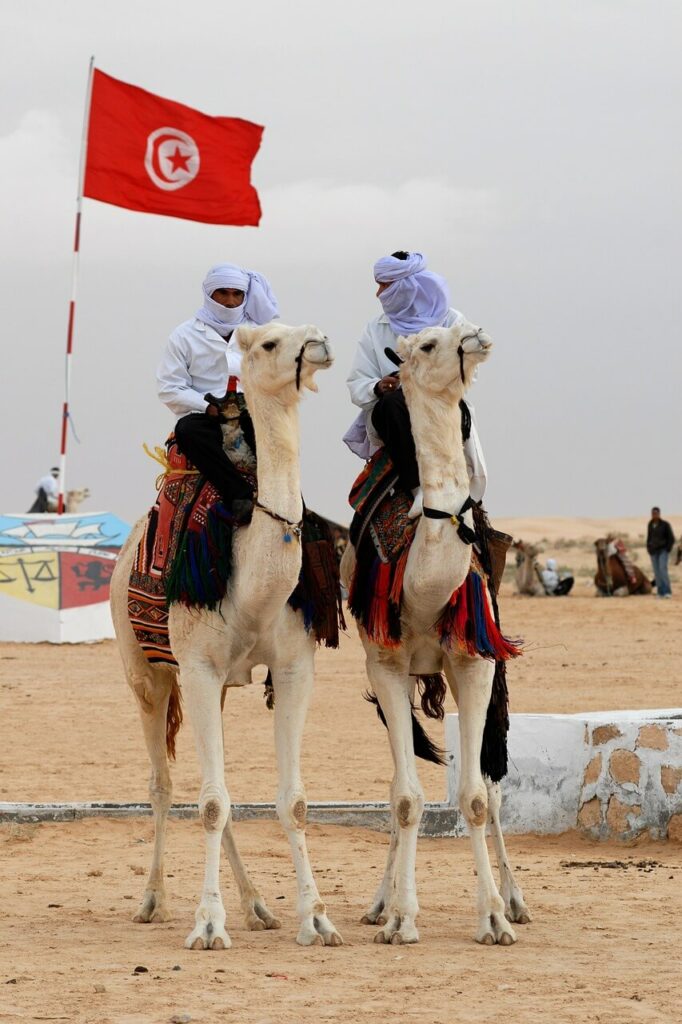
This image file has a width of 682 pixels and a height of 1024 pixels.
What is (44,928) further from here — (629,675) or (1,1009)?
(629,675)

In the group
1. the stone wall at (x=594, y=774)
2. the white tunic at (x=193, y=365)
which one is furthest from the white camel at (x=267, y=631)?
the stone wall at (x=594, y=774)

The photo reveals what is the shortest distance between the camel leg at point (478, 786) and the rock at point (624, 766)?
2.28 m

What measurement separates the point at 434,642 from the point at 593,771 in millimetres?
2712

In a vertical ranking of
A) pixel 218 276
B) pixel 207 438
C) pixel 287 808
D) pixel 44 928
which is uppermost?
pixel 218 276

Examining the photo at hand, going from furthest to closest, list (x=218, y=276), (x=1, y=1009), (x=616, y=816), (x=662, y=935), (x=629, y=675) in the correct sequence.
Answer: (x=629, y=675) < (x=616, y=816) < (x=218, y=276) < (x=662, y=935) < (x=1, y=1009)

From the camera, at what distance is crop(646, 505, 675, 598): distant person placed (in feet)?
109

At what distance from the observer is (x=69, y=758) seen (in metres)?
13.8

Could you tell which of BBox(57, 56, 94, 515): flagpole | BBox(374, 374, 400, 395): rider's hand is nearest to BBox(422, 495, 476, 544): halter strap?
BBox(374, 374, 400, 395): rider's hand

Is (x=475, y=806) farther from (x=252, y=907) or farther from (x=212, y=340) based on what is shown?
(x=212, y=340)

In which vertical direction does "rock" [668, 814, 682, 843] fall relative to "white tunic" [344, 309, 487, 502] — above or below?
below

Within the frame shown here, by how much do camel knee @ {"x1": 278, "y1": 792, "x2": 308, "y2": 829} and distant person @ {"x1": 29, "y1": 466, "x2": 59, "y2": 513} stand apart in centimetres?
2267

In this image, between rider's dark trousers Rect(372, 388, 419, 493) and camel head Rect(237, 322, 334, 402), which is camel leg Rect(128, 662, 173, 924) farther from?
camel head Rect(237, 322, 334, 402)

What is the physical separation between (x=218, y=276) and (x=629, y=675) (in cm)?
1282

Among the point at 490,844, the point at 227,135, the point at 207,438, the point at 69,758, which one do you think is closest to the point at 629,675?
the point at 69,758
